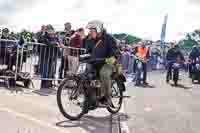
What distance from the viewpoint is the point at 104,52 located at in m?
9.06

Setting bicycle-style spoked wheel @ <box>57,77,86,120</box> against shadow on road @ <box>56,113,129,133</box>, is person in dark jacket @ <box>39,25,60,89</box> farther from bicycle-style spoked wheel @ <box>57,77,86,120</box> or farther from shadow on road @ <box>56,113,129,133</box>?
bicycle-style spoked wheel @ <box>57,77,86,120</box>

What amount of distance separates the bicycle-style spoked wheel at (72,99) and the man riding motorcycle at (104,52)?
0.58 m

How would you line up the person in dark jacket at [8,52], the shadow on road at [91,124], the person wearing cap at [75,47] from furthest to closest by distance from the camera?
the person wearing cap at [75,47], the person in dark jacket at [8,52], the shadow on road at [91,124]

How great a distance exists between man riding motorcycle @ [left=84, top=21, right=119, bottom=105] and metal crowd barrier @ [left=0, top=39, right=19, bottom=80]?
335 cm

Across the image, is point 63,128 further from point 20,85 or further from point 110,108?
point 20,85

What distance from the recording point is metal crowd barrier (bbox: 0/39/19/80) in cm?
1185

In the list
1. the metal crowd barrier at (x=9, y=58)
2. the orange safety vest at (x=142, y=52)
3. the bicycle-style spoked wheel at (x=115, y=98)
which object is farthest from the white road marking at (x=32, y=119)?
the orange safety vest at (x=142, y=52)

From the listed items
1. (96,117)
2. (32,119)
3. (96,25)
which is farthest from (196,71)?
(32,119)

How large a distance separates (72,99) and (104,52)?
1.17 metres

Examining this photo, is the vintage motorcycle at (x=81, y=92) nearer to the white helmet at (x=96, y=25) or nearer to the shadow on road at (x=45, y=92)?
the white helmet at (x=96, y=25)

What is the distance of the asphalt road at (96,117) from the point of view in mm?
7836

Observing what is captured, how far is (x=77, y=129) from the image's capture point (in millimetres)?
7809

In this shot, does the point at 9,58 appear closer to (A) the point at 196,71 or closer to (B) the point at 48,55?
(B) the point at 48,55

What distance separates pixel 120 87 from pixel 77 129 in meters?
2.13
